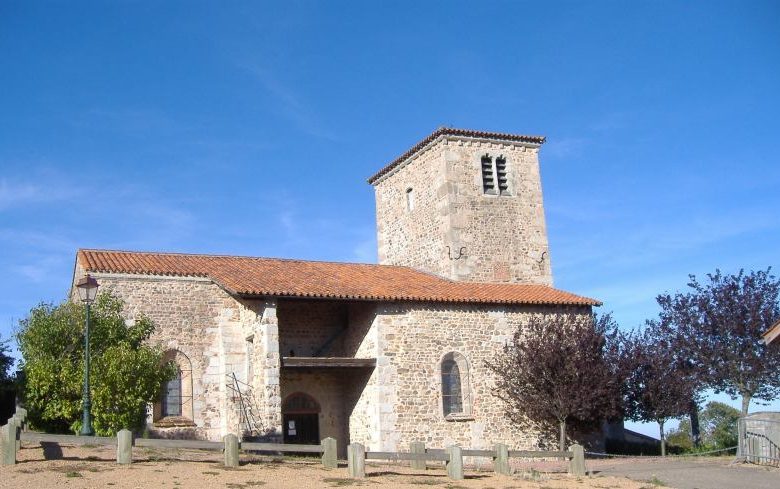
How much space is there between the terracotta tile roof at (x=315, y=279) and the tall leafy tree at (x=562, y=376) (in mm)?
1903

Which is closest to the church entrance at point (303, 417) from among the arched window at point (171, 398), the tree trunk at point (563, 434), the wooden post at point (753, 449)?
Answer: the arched window at point (171, 398)

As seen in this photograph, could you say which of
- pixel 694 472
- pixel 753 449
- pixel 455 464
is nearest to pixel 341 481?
pixel 455 464

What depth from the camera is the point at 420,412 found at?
2348 cm

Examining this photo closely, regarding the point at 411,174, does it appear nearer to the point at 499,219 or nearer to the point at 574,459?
the point at 499,219

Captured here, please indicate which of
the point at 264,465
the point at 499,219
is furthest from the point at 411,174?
the point at 264,465

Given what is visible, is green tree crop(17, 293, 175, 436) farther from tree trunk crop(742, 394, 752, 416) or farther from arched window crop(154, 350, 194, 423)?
tree trunk crop(742, 394, 752, 416)

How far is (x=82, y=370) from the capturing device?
19547mm

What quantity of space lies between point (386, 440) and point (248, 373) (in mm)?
4381

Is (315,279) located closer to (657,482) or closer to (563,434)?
(563,434)

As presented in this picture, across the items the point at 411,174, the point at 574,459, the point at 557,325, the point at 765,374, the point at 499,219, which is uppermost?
the point at 411,174

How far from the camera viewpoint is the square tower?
28.6 metres

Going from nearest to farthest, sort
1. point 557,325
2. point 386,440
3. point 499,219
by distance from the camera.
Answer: point 386,440, point 557,325, point 499,219

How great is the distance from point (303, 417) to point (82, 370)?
7.76 metres

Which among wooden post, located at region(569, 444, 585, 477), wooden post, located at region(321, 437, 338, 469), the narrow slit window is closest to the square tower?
the narrow slit window
